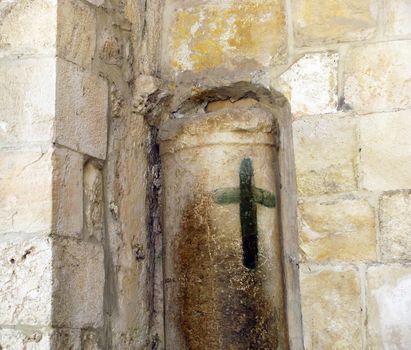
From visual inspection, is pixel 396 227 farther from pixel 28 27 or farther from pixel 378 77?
pixel 28 27

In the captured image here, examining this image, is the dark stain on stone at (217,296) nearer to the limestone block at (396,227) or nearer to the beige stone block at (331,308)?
the beige stone block at (331,308)

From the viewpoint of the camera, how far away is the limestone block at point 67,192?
7.68ft

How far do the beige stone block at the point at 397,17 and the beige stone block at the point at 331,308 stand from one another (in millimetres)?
881

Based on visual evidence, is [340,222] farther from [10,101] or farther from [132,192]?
[10,101]

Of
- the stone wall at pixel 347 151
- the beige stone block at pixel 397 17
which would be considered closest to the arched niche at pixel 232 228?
the stone wall at pixel 347 151

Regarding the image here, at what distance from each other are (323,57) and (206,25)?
52 centimetres

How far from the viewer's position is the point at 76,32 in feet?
8.33

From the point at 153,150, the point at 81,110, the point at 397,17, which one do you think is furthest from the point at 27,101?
the point at 397,17

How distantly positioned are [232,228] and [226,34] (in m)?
0.78

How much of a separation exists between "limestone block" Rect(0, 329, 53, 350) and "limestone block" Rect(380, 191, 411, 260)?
1.18 m

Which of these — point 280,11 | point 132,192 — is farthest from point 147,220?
point 280,11

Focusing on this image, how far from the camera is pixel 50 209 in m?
2.30

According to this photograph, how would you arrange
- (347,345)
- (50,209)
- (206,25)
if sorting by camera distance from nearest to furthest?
(50,209)
(347,345)
(206,25)

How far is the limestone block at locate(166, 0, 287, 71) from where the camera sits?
113 inches
